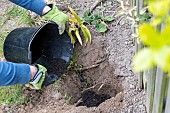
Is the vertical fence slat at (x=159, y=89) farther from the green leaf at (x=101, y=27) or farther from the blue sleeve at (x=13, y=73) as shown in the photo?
the green leaf at (x=101, y=27)

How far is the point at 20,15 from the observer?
244 centimetres

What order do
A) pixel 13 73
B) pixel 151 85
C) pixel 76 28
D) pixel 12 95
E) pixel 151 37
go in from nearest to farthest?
pixel 151 37 → pixel 151 85 → pixel 13 73 → pixel 12 95 → pixel 76 28

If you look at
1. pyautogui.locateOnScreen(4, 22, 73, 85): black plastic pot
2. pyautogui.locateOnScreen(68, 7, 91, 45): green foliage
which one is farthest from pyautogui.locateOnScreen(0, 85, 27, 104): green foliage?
pyautogui.locateOnScreen(68, 7, 91, 45): green foliage

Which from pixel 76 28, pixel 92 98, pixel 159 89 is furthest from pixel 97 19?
pixel 159 89

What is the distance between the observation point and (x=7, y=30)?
2.36m

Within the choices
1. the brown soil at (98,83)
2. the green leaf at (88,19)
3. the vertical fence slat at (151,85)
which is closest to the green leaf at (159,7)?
the vertical fence slat at (151,85)

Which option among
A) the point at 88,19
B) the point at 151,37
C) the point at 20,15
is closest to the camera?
the point at 151,37

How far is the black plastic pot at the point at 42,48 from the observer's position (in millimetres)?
1962

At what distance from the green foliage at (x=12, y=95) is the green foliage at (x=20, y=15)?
58cm

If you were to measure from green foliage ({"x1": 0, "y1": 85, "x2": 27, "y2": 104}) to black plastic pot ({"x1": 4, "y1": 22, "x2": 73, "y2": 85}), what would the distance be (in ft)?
0.57

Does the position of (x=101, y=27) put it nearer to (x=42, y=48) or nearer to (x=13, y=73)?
(x=42, y=48)

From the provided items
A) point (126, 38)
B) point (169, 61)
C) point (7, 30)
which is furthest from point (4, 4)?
point (169, 61)

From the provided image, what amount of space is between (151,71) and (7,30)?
1408mm

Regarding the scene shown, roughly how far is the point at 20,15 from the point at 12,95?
0.77 metres
